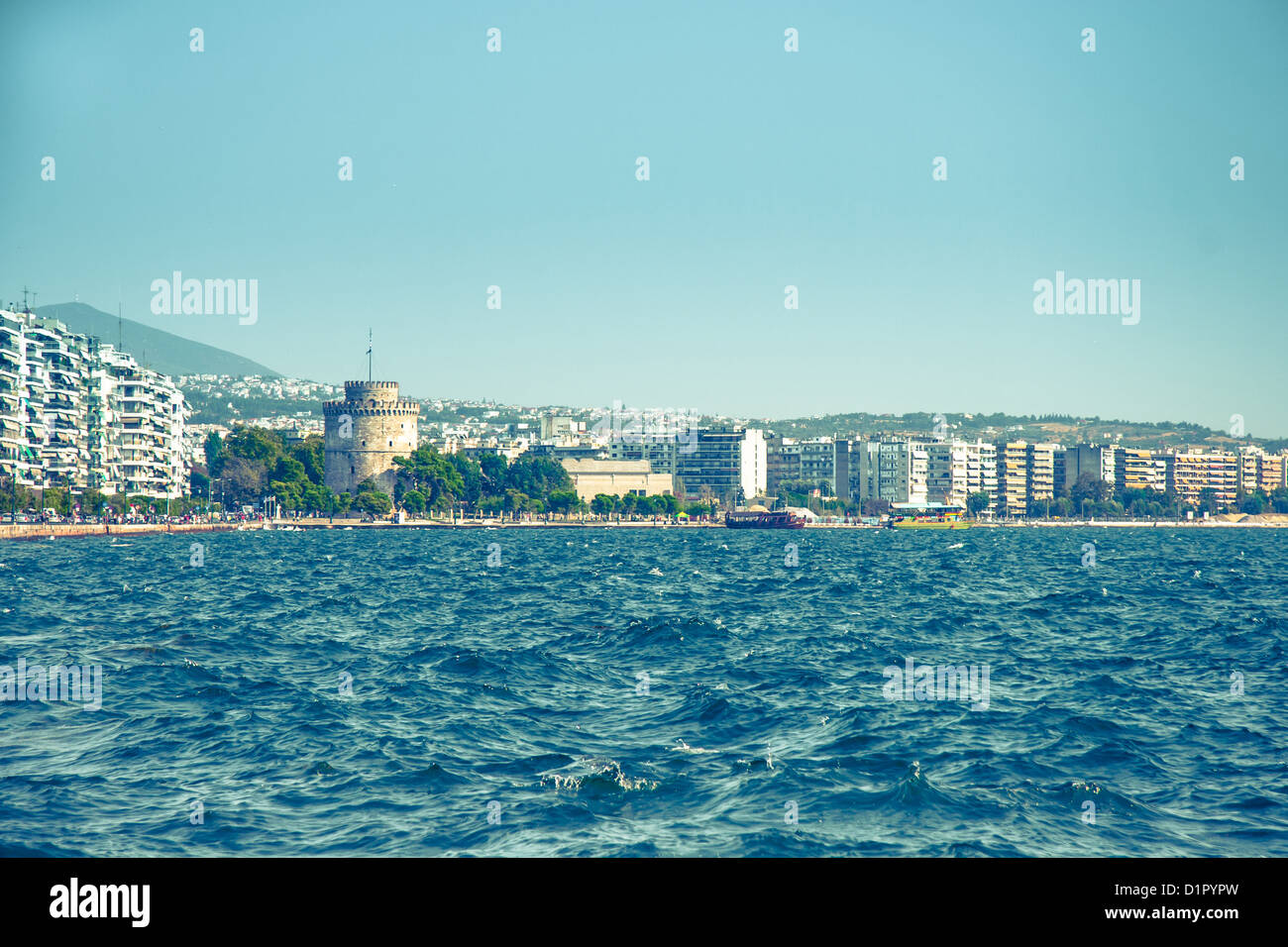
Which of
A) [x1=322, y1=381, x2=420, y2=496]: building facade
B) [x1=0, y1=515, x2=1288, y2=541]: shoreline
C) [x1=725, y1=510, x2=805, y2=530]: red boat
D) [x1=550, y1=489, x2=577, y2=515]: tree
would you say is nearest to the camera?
[x1=0, y1=515, x2=1288, y2=541]: shoreline

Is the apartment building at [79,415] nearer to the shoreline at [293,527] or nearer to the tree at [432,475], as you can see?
the shoreline at [293,527]

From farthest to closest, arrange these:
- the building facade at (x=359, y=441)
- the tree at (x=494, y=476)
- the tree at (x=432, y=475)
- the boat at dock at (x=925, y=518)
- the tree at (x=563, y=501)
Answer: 1. the tree at (x=494, y=476)
2. the tree at (x=563, y=501)
3. the boat at dock at (x=925, y=518)
4. the tree at (x=432, y=475)
5. the building facade at (x=359, y=441)

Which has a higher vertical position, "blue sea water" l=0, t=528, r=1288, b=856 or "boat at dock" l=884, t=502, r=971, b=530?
"blue sea water" l=0, t=528, r=1288, b=856

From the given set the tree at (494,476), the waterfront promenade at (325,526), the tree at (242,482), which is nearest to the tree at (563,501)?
the waterfront promenade at (325,526)

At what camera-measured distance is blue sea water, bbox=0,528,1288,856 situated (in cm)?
1205

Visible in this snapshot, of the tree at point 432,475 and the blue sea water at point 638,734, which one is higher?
the tree at point 432,475

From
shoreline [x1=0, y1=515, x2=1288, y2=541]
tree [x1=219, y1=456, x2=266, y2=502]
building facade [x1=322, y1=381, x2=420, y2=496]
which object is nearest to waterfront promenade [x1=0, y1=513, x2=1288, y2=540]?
shoreline [x1=0, y1=515, x2=1288, y2=541]

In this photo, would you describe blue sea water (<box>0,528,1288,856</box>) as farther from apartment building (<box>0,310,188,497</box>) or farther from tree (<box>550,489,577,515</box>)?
tree (<box>550,489,577,515</box>)

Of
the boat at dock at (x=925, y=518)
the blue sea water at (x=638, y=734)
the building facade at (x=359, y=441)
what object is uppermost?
the building facade at (x=359, y=441)

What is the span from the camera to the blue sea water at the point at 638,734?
12055 mm
